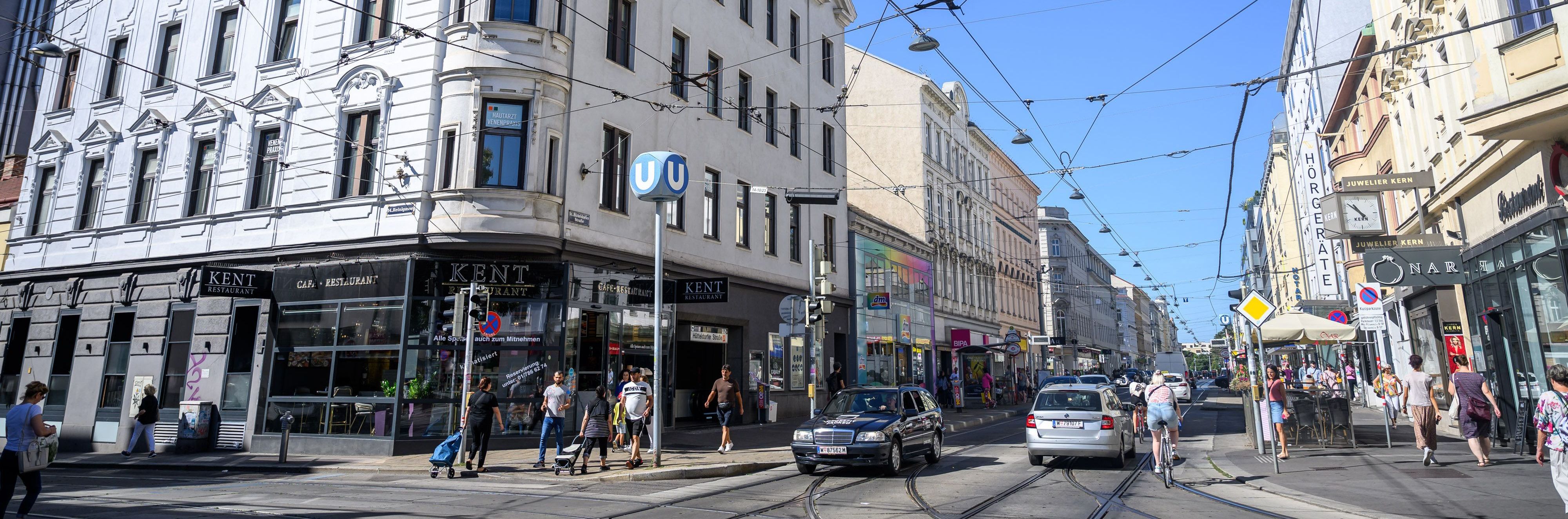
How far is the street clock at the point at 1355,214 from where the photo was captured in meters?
18.1

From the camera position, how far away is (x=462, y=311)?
46.3 feet

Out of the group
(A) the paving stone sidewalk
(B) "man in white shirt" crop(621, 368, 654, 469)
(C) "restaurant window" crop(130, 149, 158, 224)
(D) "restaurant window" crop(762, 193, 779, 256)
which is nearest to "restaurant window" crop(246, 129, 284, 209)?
(C) "restaurant window" crop(130, 149, 158, 224)

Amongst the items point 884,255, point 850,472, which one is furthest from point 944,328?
point 850,472

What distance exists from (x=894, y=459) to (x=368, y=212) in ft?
40.5

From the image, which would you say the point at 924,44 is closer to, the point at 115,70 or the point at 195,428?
the point at 195,428

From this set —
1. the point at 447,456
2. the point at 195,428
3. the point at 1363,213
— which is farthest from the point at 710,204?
the point at 1363,213

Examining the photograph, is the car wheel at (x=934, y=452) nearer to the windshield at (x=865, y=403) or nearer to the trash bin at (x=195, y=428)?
the windshield at (x=865, y=403)

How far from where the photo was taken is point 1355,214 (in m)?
18.2

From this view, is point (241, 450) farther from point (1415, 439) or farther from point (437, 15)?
point (1415, 439)

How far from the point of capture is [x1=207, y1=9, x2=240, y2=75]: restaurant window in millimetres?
20922

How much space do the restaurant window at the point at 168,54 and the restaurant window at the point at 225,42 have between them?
1.52m

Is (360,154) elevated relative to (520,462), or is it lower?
elevated

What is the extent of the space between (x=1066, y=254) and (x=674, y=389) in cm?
6175

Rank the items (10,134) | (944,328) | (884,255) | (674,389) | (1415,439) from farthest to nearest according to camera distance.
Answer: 1. (944,328)
2. (884,255)
3. (10,134)
4. (674,389)
5. (1415,439)
